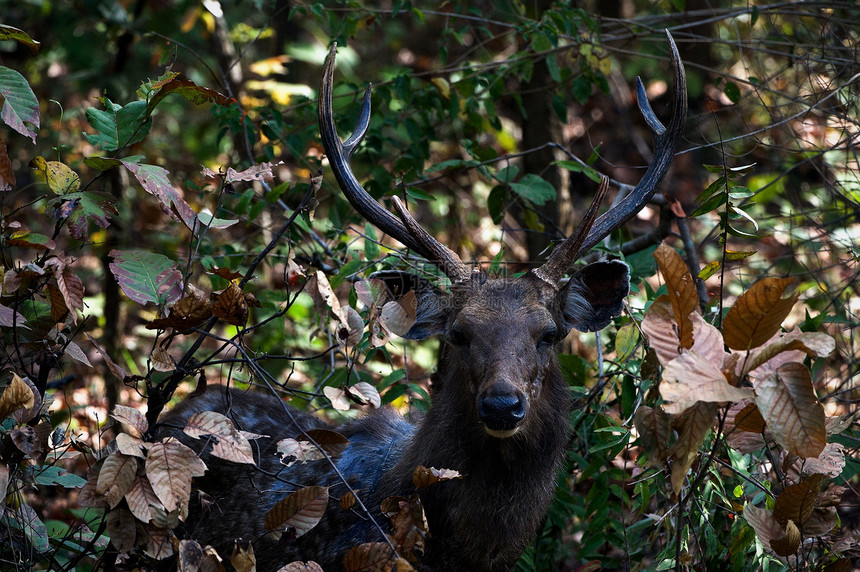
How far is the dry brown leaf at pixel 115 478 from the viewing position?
3338 millimetres

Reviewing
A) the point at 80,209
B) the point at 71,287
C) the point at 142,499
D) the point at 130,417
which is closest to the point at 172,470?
the point at 142,499

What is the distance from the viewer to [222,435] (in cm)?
357

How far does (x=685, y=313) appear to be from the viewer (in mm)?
3305

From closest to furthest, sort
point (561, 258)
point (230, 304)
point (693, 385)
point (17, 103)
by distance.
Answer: point (693, 385) < point (230, 304) < point (17, 103) < point (561, 258)

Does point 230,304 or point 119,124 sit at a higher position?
point 119,124

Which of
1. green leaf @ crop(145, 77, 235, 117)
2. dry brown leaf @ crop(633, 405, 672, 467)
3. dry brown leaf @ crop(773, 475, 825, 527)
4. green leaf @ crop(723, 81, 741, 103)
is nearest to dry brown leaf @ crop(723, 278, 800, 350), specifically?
dry brown leaf @ crop(633, 405, 672, 467)

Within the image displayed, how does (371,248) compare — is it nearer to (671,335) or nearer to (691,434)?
(671,335)

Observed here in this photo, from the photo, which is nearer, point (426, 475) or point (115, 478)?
point (115, 478)

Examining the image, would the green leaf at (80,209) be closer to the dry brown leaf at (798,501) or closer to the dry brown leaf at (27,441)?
the dry brown leaf at (27,441)

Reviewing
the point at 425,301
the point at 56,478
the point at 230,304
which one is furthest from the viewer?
the point at 425,301

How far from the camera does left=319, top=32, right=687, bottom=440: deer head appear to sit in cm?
432

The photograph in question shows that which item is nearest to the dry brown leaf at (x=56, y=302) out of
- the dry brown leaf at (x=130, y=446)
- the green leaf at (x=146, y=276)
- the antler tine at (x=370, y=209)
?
the green leaf at (x=146, y=276)

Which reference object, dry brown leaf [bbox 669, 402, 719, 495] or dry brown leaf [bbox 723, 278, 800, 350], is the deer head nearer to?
dry brown leaf [bbox 669, 402, 719, 495]

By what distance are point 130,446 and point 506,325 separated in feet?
6.46
